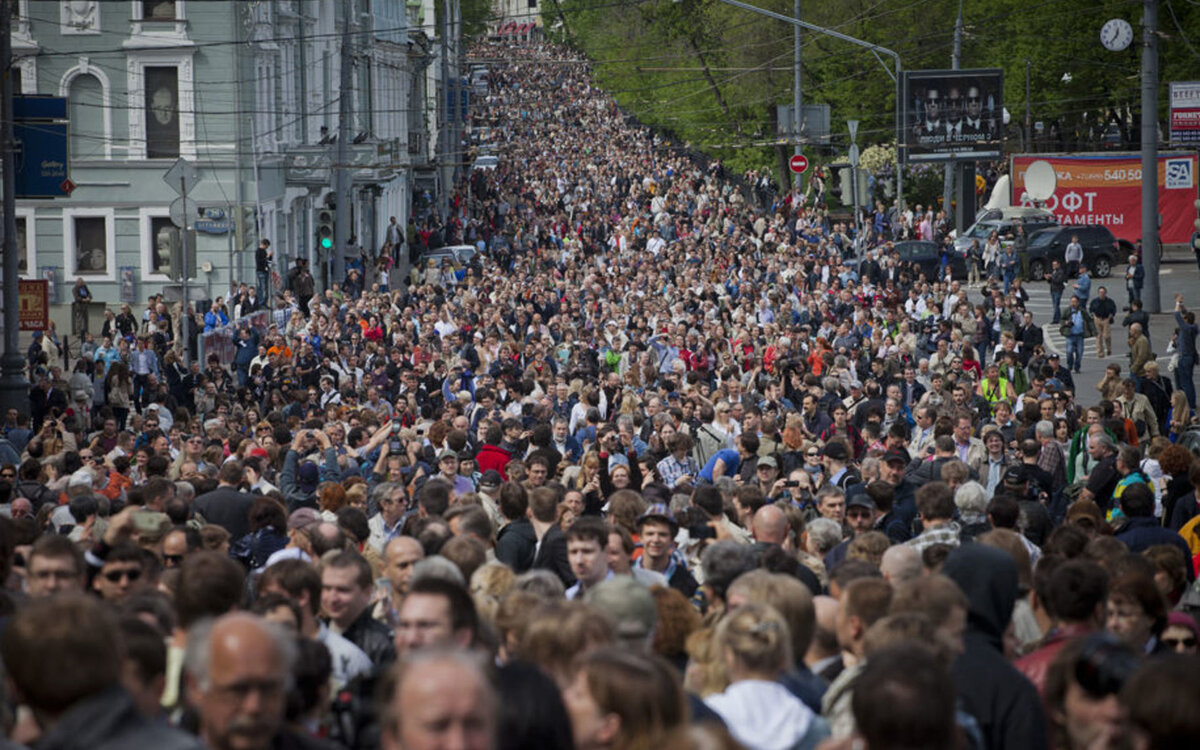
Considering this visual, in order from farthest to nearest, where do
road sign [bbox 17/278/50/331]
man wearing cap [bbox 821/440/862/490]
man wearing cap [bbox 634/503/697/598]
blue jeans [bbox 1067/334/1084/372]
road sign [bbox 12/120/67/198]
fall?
blue jeans [bbox 1067/334/1084/372] → road sign [bbox 12/120/67/198] → road sign [bbox 17/278/50/331] → man wearing cap [bbox 821/440/862/490] → man wearing cap [bbox 634/503/697/598]

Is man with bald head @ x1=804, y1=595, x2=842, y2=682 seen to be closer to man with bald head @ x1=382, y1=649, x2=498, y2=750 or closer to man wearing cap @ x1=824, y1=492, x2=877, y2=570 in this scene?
man with bald head @ x1=382, y1=649, x2=498, y2=750

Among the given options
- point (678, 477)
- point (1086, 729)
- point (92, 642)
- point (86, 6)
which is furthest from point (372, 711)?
point (86, 6)

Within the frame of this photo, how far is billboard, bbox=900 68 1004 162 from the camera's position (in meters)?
51.9

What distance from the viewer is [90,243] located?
4131 centimetres

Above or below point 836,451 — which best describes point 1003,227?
above

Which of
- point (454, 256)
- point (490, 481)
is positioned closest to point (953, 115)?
point (454, 256)

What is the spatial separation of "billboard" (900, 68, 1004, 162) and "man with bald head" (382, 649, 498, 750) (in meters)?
49.0

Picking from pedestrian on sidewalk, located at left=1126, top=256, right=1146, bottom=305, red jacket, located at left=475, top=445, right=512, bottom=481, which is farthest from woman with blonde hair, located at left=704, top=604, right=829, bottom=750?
pedestrian on sidewalk, located at left=1126, top=256, right=1146, bottom=305

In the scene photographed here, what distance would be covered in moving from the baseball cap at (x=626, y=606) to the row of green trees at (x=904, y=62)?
54946 millimetres

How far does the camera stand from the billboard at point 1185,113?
128 ft

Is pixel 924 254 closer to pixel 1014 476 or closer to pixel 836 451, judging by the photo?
pixel 836 451

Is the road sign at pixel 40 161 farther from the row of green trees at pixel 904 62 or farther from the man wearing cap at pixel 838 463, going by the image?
the row of green trees at pixel 904 62

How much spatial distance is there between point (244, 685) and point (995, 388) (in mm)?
17531

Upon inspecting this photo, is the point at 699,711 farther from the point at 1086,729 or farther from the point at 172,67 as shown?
the point at 172,67
